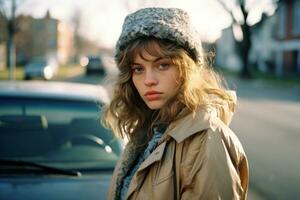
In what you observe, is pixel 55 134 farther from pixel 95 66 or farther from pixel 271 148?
pixel 95 66

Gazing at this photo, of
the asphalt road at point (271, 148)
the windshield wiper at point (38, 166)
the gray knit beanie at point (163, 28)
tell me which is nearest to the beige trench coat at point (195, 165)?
the gray knit beanie at point (163, 28)

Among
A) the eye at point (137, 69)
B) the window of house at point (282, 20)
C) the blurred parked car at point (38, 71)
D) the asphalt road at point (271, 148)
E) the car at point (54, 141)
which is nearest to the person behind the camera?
the eye at point (137, 69)

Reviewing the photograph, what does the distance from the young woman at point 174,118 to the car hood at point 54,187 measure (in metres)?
0.63

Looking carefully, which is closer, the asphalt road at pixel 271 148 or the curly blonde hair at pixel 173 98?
the curly blonde hair at pixel 173 98

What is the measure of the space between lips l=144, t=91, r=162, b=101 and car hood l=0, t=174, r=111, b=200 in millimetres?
946

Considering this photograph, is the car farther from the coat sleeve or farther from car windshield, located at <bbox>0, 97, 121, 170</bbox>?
the coat sleeve

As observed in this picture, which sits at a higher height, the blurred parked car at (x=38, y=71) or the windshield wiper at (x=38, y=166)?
the windshield wiper at (x=38, y=166)

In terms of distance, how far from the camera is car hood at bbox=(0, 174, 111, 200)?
8.32ft

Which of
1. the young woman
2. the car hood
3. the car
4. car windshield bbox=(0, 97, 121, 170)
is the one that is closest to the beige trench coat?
the young woman

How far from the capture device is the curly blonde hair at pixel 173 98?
174 cm

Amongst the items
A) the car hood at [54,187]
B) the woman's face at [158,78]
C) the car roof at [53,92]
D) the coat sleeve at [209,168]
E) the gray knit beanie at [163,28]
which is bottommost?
the car hood at [54,187]

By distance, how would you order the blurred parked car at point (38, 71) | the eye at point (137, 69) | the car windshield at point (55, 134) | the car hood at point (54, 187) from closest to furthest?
1. the eye at point (137, 69)
2. the car hood at point (54, 187)
3. the car windshield at point (55, 134)
4. the blurred parked car at point (38, 71)

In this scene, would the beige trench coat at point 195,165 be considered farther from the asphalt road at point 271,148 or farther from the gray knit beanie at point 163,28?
the asphalt road at point 271,148

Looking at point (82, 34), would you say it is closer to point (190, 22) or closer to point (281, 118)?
point (281, 118)
